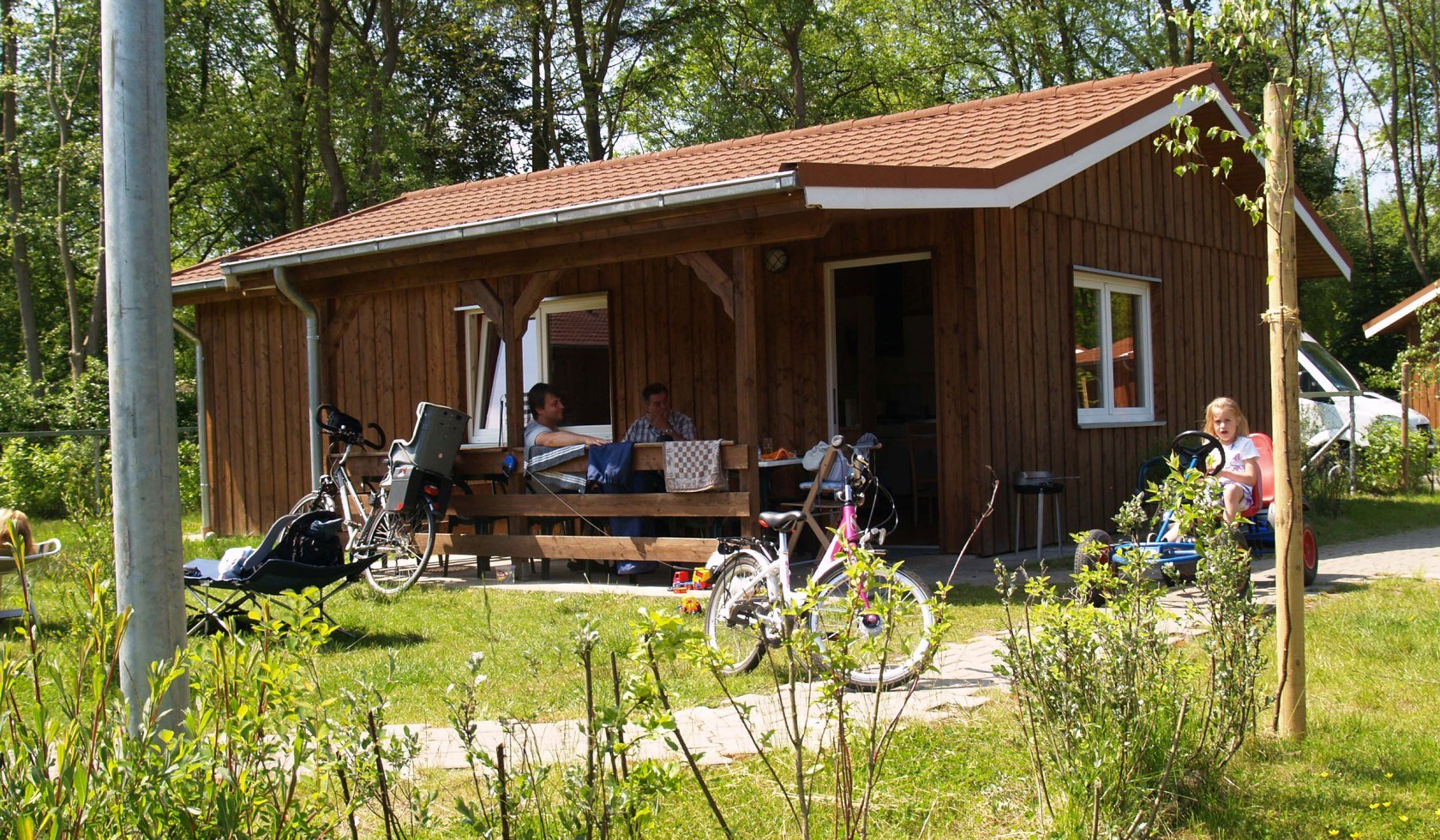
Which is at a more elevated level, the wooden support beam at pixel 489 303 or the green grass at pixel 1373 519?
the wooden support beam at pixel 489 303

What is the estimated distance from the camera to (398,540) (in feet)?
28.6

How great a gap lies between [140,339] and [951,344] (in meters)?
7.01

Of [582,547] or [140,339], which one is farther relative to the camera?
[582,547]

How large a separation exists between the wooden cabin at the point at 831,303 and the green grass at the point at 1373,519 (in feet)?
4.48

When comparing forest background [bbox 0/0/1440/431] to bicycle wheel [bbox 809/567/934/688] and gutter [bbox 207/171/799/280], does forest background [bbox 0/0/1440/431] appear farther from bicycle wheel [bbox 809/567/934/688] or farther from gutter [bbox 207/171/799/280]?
bicycle wheel [bbox 809/567/934/688]

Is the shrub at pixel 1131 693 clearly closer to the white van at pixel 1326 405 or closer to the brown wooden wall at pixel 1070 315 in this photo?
the brown wooden wall at pixel 1070 315

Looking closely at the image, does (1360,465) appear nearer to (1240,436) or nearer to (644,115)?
(1240,436)

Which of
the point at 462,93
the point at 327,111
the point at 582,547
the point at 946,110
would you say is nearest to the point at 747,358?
the point at 582,547

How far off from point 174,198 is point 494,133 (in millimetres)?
7125

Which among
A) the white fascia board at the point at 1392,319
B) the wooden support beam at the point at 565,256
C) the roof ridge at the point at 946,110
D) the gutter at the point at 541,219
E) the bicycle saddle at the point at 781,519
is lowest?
the bicycle saddle at the point at 781,519

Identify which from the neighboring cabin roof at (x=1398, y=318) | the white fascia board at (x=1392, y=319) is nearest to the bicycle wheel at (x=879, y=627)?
the white fascia board at (x=1392, y=319)

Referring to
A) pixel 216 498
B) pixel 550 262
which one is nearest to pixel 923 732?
pixel 550 262

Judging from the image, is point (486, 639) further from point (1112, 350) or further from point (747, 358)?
point (1112, 350)

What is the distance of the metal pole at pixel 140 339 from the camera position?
273cm
